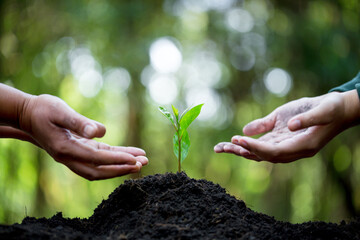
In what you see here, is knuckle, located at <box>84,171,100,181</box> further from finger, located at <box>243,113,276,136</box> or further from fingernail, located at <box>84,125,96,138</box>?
finger, located at <box>243,113,276,136</box>

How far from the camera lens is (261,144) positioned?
4.87 feet

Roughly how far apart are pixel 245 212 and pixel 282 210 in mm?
4868

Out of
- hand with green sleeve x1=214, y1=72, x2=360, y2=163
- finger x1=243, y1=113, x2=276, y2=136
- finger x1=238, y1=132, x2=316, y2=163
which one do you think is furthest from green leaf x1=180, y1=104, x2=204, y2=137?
finger x1=243, y1=113, x2=276, y2=136

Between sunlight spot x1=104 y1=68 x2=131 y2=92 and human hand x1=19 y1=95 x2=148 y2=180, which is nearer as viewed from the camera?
human hand x1=19 y1=95 x2=148 y2=180

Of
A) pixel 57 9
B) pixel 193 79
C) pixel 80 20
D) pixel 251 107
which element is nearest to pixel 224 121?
pixel 251 107

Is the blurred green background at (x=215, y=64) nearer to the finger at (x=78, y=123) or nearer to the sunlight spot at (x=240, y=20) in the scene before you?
the sunlight spot at (x=240, y=20)

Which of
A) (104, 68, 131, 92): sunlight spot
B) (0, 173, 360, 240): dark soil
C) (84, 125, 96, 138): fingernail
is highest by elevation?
(104, 68, 131, 92): sunlight spot

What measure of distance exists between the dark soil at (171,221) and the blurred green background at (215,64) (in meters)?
3.47

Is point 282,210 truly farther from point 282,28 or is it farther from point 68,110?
point 68,110

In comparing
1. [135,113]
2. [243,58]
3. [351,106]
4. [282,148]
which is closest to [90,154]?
[282,148]

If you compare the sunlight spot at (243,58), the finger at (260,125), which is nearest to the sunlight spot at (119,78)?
the sunlight spot at (243,58)

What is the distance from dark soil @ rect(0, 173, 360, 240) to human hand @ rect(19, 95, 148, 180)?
20cm

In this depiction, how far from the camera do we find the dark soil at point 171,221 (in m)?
1.22

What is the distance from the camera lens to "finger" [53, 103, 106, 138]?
1.17m
